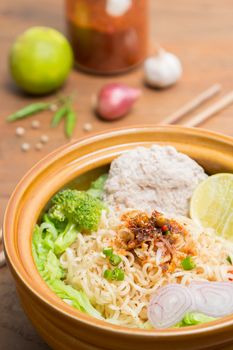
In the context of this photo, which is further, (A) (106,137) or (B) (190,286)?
(A) (106,137)

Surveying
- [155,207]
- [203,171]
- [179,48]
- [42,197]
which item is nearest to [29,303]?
[42,197]

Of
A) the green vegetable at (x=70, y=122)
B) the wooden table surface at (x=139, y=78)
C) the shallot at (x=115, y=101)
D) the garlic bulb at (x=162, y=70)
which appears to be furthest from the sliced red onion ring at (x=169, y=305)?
the garlic bulb at (x=162, y=70)

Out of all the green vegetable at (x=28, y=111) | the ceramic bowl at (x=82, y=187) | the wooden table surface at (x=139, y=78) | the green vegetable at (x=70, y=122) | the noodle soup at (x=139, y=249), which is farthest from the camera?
the green vegetable at (x=28, y=111)

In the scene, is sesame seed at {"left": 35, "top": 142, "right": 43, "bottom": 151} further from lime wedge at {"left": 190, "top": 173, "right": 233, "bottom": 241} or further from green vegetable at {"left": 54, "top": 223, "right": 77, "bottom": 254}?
lime wedge at {"left": 190, "top": 173, "right": 233, "bottom": 241}

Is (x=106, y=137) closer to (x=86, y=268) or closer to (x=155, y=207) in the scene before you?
(x=155, y=207)

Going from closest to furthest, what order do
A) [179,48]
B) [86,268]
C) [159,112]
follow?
[86,268], [159,112], [179,48]

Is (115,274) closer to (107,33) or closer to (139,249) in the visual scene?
(139,249)

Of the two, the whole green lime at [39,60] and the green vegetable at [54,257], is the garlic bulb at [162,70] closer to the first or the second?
the whole green lime at [39,60]
